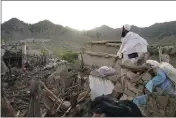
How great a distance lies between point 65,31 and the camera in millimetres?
66562

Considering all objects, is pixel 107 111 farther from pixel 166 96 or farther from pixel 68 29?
pixel 68 29

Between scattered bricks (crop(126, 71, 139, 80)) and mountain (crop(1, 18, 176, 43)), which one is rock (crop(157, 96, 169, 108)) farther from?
mountain (crop(1, 18, 176, 43))

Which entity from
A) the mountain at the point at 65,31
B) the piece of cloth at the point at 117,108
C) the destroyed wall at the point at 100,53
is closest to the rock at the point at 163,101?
the piece of cloth at the point at 117,108

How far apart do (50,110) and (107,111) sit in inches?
46.0

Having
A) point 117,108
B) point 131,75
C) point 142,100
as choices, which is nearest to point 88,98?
point 131,75

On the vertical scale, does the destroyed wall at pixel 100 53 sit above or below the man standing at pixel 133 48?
below

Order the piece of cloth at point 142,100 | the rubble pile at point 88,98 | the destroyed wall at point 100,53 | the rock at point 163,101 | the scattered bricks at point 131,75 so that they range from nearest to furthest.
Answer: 1. the rubble pile at point 88,98
2. the rock at point 163,101
3. the piece of cloth at point 142,100
4. the scattered bricks at point 131,75
5. the destroyed wall at point 100,53

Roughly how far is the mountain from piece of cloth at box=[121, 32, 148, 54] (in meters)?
45.1

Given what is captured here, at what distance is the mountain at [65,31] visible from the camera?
54.8 m

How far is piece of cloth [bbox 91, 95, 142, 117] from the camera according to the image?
480 cm

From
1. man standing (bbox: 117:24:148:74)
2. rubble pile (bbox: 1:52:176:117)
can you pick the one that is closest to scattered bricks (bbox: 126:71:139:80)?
rubble pile (bbox: 1:52:176:117)

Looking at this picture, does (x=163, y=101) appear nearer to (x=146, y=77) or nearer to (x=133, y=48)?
(x=146, y=77)

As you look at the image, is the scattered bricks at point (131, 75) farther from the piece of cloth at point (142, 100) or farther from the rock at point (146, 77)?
the piece of cloth at point (142, 100)

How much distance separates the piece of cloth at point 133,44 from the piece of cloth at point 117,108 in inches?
90.0
